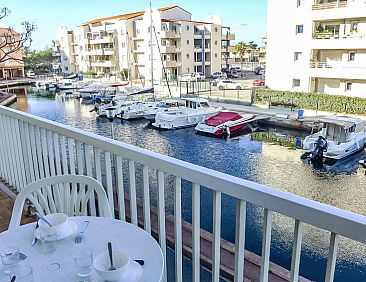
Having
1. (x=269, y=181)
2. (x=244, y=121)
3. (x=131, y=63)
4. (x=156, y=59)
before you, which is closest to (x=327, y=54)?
(x=244, y=121)

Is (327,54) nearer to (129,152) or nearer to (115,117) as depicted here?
(115,117)

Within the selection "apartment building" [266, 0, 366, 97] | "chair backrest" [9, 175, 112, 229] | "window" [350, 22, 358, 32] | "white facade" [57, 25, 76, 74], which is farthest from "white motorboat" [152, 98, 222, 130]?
"white facade" [57, 25, 76, 74]

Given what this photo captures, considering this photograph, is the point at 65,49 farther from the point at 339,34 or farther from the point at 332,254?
the point at 332,254

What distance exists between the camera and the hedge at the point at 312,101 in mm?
16109

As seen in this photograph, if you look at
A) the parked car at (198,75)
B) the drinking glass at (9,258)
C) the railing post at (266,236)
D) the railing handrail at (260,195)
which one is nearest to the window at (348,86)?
the parked car at (198,75)

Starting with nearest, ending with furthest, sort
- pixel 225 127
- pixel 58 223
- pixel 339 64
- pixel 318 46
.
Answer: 1. pixel 58 223
2. pixel 225 127
3. pixel 339 64
4. pixel 318 46

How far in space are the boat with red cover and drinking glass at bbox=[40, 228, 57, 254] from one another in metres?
14.4

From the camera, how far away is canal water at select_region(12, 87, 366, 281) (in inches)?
241

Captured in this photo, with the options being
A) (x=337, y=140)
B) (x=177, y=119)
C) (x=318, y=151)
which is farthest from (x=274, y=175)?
(x=177, y=119)

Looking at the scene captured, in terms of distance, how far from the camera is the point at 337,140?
1280 centimetres

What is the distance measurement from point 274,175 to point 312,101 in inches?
330

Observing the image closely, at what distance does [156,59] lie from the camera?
33938mm

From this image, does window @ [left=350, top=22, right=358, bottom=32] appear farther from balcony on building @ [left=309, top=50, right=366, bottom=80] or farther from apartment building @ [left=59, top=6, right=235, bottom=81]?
apartment building @ [left=59, top=6, right=235, bottom=81]

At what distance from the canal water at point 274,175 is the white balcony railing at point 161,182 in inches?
55.1
